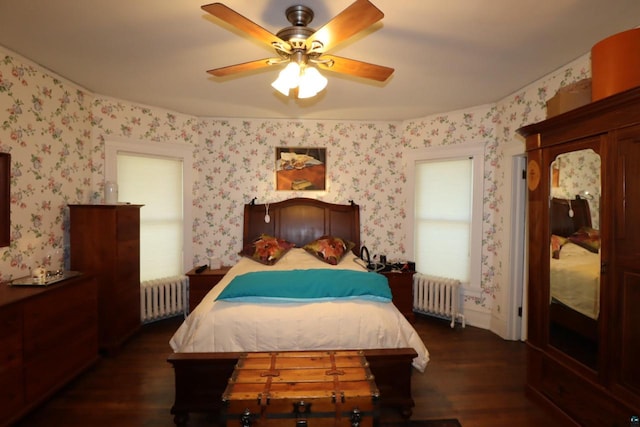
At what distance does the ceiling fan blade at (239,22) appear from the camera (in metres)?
1.37

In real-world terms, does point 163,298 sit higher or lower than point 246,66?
lower

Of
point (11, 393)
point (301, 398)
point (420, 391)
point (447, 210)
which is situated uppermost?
point (447, 210)

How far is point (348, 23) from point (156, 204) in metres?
3.27

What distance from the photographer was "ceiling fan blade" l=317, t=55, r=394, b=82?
1.90m

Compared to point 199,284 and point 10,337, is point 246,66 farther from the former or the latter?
point 199,284

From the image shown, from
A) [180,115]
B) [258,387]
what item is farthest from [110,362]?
[180,115]

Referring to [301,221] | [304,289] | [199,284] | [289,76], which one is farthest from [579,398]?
[199,284]

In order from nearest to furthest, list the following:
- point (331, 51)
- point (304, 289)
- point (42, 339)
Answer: point (42, 339)
point (304, 289)
point (331, 51)

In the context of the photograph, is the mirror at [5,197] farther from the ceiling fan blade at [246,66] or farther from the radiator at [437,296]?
the radiator at [437,296]

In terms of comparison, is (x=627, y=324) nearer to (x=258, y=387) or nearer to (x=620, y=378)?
(x=620, y=378)

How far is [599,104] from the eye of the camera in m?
1.71

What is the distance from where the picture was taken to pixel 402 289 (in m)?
3.76

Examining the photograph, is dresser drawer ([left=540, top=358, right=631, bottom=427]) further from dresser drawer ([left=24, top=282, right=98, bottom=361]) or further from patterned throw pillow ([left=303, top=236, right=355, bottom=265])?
dresser drawer ([left=24, top=282, right=98, bottom=361])

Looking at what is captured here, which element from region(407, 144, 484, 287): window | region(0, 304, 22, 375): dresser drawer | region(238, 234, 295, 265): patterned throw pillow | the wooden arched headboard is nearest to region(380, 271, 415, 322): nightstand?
region(407, 144, 484, 287): window
